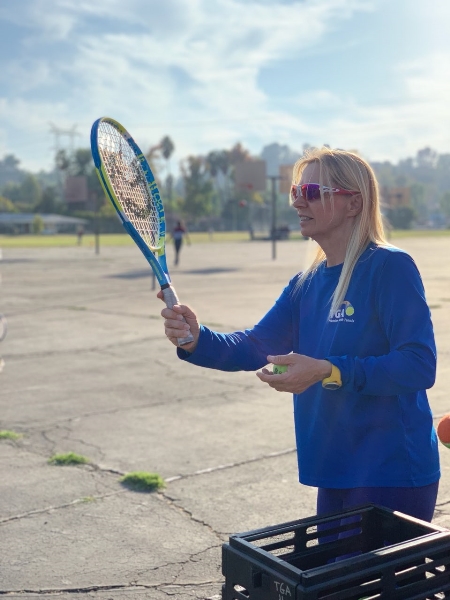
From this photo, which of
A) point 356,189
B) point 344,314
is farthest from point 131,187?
point 344,314

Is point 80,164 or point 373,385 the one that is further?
point 80,164

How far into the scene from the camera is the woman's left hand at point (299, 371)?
7.74 ft

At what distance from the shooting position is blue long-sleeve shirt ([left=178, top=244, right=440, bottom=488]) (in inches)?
96.0

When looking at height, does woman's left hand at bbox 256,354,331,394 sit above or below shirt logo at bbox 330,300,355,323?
below

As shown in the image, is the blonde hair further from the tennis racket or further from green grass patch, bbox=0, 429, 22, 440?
green grass patch, bbox=0, 429, 22, 440

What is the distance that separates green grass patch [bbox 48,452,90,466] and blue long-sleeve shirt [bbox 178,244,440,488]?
10.5ft

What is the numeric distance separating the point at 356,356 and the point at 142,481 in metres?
2.95

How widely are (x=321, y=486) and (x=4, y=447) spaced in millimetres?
4019

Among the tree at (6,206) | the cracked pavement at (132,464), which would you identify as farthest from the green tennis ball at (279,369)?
the tree at (6,206)

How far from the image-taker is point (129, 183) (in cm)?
307

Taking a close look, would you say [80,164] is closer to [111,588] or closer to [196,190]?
[196,190]

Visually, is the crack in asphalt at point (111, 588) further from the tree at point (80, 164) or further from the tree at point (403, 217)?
the tree at point (80, 164)

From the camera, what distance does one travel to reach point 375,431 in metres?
2.63

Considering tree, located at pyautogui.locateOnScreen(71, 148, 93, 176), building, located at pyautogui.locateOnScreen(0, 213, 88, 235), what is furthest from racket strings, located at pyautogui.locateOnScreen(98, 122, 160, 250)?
tree, located at pyautogui.locateOnScreen(71, 148, 93, 176)
